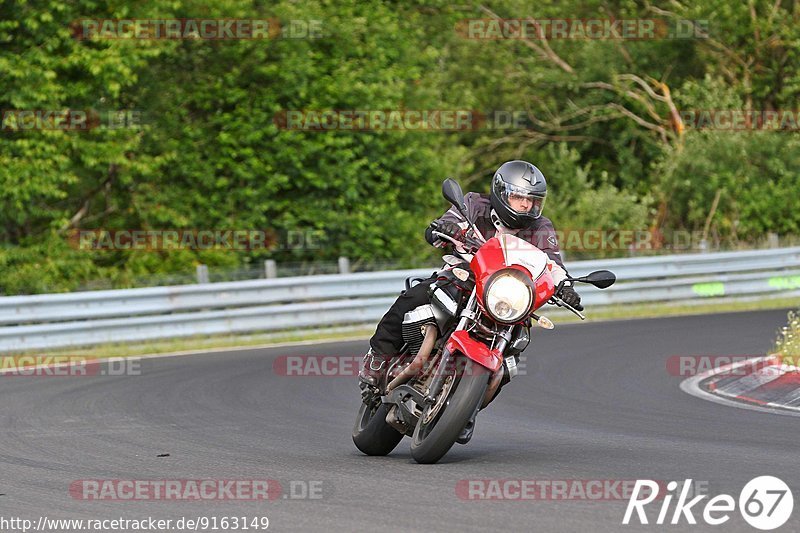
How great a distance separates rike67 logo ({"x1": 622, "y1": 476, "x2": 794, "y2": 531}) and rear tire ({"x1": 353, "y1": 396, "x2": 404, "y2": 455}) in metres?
2.10

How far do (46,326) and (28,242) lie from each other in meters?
8.90

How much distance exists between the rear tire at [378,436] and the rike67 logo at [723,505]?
6.90ft

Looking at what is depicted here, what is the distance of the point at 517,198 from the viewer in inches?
336

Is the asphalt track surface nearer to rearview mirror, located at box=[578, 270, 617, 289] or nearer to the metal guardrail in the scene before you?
rearview mirror, located at box=[578, 270, 617, 289]

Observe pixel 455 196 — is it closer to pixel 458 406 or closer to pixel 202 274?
pixel 458 406

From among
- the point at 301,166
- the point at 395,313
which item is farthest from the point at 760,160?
the point at 395,313

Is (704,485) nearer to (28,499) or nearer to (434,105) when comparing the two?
(28,499)

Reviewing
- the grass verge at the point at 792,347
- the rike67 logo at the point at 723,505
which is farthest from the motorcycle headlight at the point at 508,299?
the grass verge at the point at 792,347

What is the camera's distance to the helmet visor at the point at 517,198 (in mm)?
8508

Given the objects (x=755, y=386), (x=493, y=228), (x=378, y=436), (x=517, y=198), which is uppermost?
(x=517, y=198)

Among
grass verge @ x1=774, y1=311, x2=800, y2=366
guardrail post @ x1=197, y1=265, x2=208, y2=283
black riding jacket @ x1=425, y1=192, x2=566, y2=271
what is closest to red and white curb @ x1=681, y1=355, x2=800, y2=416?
grass verge @ x1=774, y1=311, x2=800, y2=366

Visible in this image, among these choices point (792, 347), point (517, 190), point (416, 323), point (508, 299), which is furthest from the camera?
point (792, 347)

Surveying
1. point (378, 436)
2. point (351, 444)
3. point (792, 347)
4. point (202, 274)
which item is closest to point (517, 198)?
point (378, 436)

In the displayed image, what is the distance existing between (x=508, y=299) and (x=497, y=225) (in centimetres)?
87
